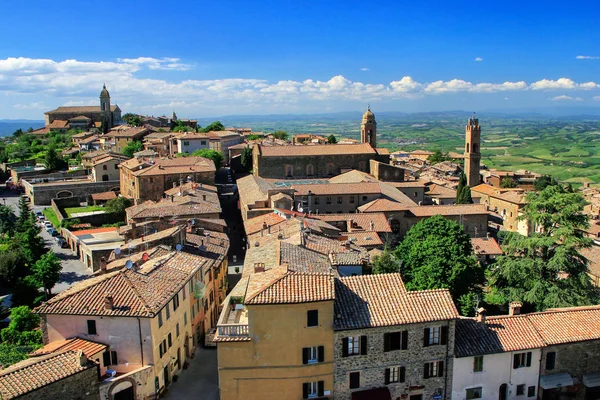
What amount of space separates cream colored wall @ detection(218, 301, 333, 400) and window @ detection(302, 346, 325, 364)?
6.2 inches

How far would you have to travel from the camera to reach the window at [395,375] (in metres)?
22.6

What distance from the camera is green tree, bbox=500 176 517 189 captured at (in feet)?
310

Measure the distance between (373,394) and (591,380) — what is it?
10447mm

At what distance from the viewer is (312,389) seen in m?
22.2

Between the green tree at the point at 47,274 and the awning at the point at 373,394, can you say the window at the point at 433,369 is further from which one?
the green tree at the point at 47,274

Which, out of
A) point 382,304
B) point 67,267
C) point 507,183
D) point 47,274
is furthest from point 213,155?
point 382,304

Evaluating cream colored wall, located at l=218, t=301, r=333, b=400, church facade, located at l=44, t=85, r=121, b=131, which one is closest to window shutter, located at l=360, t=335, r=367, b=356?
cream colored wall, located at l=218, t=301, r=333, b=400

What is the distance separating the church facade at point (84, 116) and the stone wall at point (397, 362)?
115 m

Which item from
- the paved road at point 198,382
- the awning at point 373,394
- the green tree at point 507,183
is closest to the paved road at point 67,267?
the paved road at point 198,382

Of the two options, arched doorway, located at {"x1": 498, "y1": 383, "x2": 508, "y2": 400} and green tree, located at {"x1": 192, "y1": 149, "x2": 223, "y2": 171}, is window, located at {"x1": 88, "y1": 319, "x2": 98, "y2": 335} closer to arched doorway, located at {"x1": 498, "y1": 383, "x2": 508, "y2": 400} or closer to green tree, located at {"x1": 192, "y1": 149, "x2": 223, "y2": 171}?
arched doorway, located at {"x1": 498, "y1": 383, "x2": 508, "y2": 400}

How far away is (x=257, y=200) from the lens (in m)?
53.6

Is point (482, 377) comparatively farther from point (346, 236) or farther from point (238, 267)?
point (238, 267)

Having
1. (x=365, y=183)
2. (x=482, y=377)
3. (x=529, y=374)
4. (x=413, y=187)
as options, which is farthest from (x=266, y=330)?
(x=413, y=187)

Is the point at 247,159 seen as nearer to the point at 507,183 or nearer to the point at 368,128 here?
the point at 368,128
